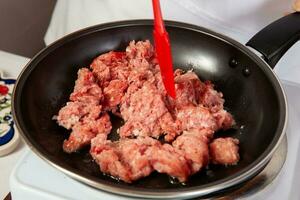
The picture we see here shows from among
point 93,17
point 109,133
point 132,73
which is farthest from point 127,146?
point 93,17

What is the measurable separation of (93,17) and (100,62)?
0.40 meters

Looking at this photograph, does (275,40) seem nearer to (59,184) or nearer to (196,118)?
(196,118)

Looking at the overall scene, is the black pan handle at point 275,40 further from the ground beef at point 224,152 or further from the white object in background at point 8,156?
the white object in background at point 8,156

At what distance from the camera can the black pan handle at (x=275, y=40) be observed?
2.66 feet

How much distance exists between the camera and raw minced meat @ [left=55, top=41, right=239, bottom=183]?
0.67m

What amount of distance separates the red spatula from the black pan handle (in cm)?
18

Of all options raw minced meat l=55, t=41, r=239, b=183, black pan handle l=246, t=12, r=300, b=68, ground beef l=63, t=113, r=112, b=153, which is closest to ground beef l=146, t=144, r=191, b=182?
raw minced meat l=55, t=41, r=239, b=183

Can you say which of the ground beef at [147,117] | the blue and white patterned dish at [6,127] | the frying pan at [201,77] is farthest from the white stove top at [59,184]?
the blue and white patterned dish at [6,127]

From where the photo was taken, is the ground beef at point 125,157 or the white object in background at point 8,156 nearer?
the ground beef at point 125,157

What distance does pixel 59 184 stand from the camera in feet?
2.15

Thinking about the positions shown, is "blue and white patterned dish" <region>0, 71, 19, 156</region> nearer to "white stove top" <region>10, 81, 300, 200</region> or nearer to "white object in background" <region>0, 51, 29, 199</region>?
"white object in background" <region>0, 51, 29, 199</region>

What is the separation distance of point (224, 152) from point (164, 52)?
8.5 inches

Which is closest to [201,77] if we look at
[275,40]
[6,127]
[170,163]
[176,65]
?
[176,65]

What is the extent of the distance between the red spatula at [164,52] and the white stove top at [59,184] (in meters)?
0.24
